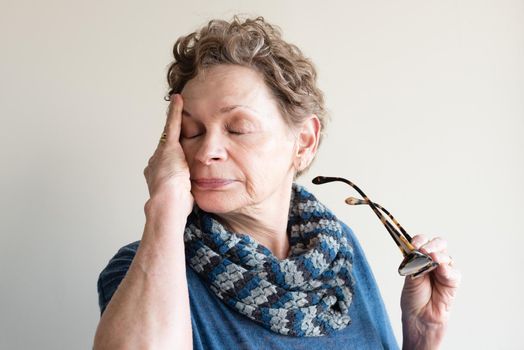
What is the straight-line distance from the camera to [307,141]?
1.35 metres

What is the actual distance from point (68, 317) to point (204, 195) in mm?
551

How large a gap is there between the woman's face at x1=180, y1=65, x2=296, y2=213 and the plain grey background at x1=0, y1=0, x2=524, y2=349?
1.21 feet

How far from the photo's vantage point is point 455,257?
176 centimetres

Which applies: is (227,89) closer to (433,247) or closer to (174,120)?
(174,120)

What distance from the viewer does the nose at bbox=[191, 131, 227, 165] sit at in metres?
1.16

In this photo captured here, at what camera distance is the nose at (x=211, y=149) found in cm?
116

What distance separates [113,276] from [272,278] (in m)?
0.31

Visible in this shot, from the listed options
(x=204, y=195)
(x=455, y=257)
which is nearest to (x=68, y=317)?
(x=204, y=195)

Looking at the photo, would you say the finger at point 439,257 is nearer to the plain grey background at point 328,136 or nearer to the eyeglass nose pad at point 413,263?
the eyeglass nose pad at point 413,263

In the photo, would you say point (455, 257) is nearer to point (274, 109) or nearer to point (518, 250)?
point (518, 250)

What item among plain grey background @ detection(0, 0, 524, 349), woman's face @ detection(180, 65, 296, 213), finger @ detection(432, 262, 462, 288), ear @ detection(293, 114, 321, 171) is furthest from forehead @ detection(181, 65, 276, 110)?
finger @ detection(432, 262, 462, 288)

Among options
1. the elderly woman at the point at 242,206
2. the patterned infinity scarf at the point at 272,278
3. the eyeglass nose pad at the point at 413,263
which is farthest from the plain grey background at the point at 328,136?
the eyeglass nose pad at the point at 413,263

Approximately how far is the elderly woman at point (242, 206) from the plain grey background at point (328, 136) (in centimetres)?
28

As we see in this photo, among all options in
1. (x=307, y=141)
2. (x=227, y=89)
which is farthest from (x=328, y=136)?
(x=227, y=89)
